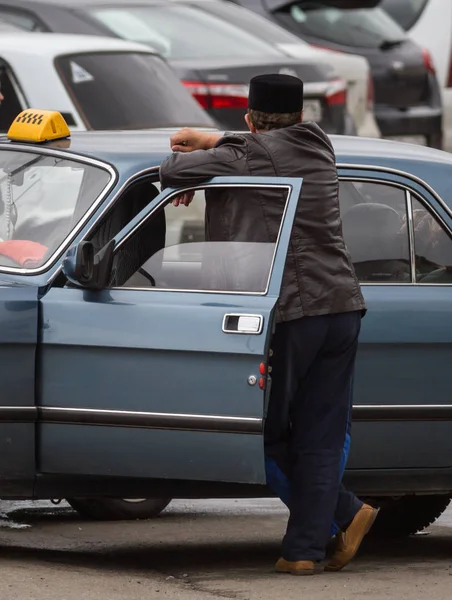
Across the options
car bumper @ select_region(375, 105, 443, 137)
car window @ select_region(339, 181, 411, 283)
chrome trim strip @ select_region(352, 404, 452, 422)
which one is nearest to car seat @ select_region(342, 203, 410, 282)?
car window @ select_region(339, 181, 411, 283)

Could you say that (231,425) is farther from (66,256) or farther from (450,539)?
(450,539)

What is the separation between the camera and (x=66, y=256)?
6.12 metres

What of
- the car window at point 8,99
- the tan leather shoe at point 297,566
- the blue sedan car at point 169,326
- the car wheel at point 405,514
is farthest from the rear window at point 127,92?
the tan leather shoe at point 297,566

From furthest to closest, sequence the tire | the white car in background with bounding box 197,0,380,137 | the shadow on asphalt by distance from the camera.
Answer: the white car in background with bounding box 197,0,380,137
the tire
the shadow on asphalt

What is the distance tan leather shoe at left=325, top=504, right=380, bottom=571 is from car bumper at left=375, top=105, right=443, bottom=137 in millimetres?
9183

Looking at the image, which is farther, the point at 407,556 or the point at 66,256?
the point at 407,556

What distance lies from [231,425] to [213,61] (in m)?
6.73

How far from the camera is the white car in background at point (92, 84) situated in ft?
33.6

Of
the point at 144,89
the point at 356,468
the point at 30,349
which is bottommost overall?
the point at 356,468

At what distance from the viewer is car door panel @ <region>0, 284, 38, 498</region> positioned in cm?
599

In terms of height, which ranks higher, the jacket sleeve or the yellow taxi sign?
the yellow taxi sign

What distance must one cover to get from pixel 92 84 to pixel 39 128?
4082 mm

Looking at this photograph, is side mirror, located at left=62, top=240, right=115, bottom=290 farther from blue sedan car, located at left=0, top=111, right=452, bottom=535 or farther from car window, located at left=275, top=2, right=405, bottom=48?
car window, located at left=275, top=2, right=405, bottom=48

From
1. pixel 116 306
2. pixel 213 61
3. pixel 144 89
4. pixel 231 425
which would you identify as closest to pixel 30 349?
pixel 116 306
